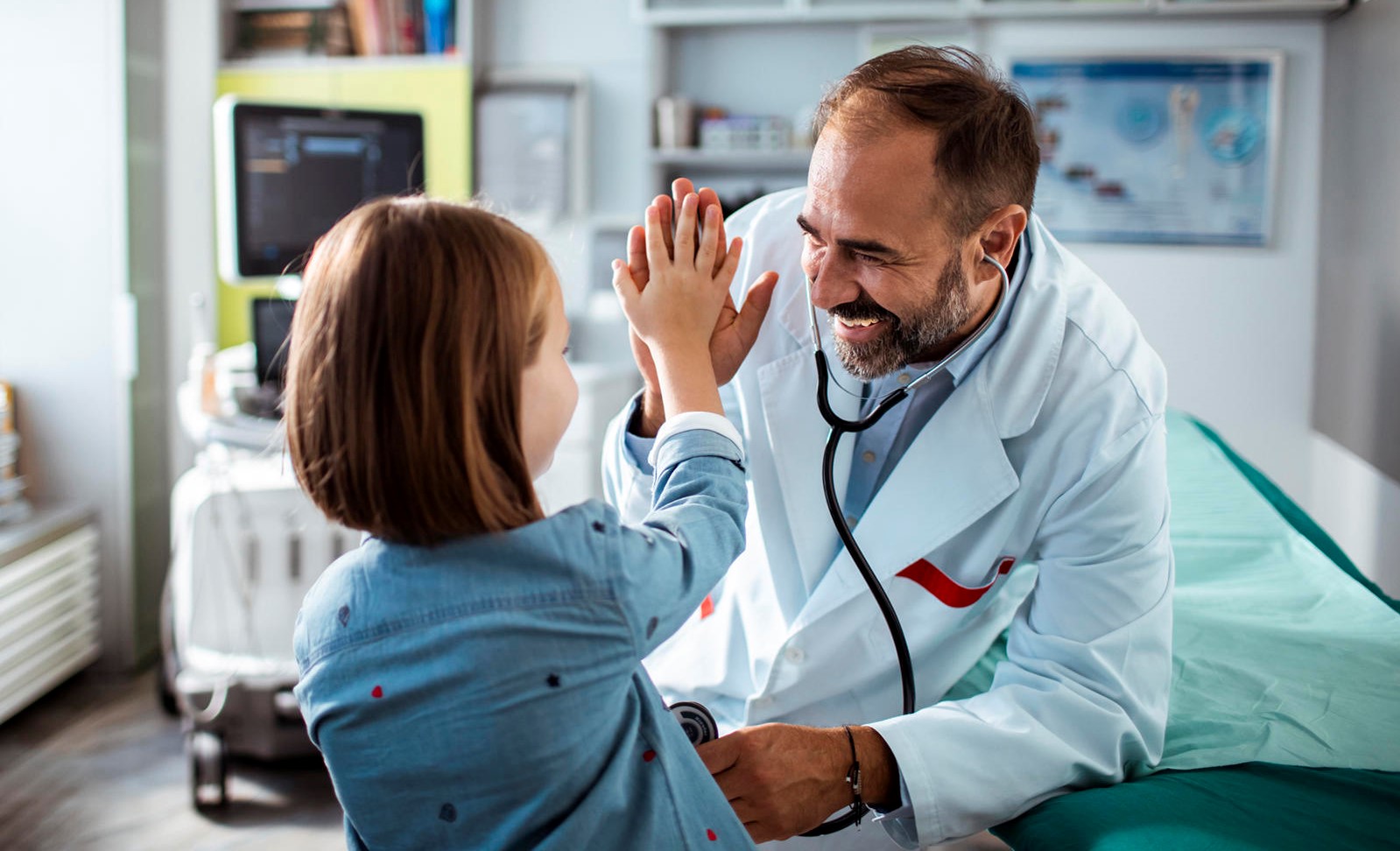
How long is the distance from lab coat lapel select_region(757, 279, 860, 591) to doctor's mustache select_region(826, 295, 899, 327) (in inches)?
2.7

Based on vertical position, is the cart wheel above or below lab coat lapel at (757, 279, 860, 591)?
below

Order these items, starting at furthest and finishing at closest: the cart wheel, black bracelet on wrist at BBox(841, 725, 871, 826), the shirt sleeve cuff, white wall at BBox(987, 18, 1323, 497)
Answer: white wall at BBox(987, 18, 1323, 497), the cart wheel, black bracelet on wrist at BBox(841, 725, 871, 826), the shirt sleeve cuff

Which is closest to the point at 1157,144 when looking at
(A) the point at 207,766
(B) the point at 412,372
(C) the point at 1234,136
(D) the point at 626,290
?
(C) the point at 1234,136

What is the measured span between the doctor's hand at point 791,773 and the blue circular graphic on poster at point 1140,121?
2527 mm

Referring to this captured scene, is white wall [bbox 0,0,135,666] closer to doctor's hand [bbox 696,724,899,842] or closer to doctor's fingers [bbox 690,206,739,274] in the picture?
doctor's fingers [bbox 690,206,739,274]

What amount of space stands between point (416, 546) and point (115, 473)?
→ 2.34 meters

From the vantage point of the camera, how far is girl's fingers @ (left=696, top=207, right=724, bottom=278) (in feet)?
3.47

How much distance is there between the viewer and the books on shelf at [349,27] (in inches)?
131

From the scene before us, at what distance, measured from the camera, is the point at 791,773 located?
99cm

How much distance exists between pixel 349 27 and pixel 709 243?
2.71m

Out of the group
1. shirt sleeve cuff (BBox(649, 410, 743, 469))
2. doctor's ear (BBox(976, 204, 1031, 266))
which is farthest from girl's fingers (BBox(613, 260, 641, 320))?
doctor's ear (BBox(976, 204, 1031, 266))

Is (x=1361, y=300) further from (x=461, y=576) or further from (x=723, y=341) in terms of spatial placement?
(x=461, y=576)

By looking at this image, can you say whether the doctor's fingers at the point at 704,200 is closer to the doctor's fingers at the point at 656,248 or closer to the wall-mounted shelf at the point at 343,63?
the doctor's fingers at the point at 656,248

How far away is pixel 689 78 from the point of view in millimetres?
3422
